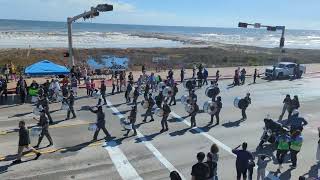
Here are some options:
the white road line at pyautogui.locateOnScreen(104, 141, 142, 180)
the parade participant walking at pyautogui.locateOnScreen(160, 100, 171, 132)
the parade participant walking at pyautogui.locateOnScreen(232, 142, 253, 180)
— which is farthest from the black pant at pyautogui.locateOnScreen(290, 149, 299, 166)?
the parade participant walking at pyautogui.locateOnScreen(160, 100, 171, 132)

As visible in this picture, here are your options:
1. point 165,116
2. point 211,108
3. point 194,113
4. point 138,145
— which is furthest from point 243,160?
point 211,108

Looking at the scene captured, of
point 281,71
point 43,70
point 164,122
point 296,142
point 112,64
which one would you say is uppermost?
point 43,70

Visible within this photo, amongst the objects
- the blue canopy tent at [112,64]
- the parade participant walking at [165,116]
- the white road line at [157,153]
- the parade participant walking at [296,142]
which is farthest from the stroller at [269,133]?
the blue canopy tent at [112,64]

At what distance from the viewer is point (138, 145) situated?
17.1 m

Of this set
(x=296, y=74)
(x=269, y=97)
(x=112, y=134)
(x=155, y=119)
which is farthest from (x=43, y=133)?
(x=296, y=74)

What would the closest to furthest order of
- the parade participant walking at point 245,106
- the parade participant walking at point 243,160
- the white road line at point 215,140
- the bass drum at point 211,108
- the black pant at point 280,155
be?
the parade participant walking at point 243,160, the white road line at point 215,140, the black pant at point 280,155, the bass drum at point 211,108, the parade participant walking at point 245,106

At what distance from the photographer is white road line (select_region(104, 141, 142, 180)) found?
547 inches

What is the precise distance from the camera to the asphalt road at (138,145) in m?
14.3

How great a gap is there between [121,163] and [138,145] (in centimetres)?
220

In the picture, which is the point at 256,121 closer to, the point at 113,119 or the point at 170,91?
the point at 170,91

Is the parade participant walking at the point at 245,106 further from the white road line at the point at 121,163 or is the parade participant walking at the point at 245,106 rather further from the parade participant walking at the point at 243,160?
the parade participant walking at the point at 243,160

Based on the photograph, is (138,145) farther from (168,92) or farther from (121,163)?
(168,92)

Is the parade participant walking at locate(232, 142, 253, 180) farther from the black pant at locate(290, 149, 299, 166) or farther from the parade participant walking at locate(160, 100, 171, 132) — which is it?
the parade participant walking at locate(160, 100, 171, 132)

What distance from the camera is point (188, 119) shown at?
21656 millimetres
